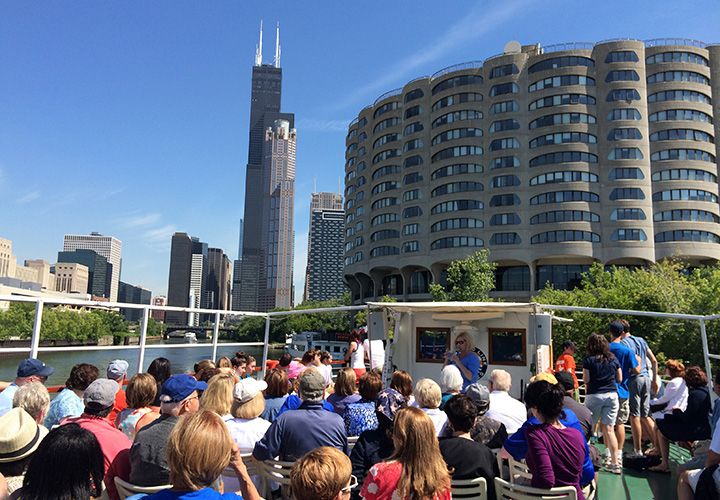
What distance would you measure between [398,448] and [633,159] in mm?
64245

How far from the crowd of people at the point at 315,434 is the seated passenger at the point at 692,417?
0.05ft

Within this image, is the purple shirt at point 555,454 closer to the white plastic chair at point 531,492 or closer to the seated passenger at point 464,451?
the white plastic chair at point 531,492

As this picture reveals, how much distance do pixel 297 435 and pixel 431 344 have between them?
885 centimetres

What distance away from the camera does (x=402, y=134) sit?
71750 millimetres

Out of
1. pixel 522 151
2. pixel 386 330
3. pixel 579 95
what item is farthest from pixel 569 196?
pixel 386 330

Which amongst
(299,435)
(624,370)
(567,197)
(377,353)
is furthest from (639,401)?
(567,197)

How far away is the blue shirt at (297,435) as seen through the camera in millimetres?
4285

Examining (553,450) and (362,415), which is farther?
(362,415)

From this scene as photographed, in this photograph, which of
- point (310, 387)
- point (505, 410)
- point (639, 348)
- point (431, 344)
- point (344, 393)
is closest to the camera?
point (310, 387)

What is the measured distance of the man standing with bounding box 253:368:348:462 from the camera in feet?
14.1

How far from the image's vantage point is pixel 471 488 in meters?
3.88

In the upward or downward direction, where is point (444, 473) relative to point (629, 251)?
downward

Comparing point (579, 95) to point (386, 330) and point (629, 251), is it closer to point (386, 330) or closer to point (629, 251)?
point (629, 251)

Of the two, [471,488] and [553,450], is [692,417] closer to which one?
[553,450]
